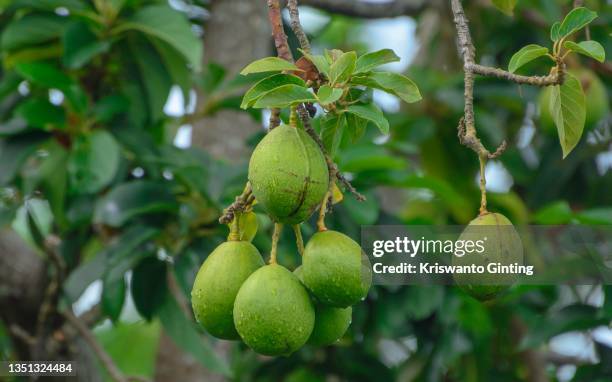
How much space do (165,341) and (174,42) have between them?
0.65 m

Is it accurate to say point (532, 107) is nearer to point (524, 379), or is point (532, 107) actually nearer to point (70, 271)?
point (524, 379)

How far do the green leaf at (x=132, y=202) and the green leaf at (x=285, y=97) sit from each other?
2.65ft

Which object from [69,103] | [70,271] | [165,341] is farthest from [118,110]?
[165,341]

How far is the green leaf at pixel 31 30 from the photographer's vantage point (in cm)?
178

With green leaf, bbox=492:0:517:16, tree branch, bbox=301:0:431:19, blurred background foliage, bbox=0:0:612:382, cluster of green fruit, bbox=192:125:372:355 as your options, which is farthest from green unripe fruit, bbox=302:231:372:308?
tree branch, bbox=301:0:431:19

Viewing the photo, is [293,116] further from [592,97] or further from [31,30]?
[592,97]

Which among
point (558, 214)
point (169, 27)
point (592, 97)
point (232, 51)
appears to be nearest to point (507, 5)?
point (558, 214)

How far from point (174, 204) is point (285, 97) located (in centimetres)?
88

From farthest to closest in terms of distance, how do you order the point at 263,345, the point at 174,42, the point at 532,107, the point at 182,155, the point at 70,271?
the point at 532,107
the point at 70,271
the point at 182,155
the point at 174,42
the point at 263,345

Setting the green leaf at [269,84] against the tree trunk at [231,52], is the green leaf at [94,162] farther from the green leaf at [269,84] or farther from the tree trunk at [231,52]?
the green leaf at [269,84]

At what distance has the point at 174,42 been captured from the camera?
1.67 m

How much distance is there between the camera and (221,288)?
2.76 ft

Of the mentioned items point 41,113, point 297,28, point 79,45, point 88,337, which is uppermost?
point 297,28

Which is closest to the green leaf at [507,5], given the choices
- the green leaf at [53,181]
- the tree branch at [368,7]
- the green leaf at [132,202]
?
the green leaf at [132,202]
